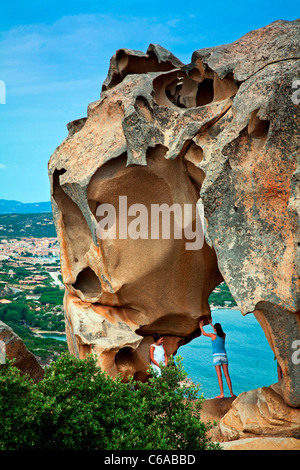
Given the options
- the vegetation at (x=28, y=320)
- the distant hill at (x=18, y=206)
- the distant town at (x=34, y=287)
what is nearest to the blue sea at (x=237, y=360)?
the distant town at (x=34, y=287)

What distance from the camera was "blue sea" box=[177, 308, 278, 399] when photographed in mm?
25438

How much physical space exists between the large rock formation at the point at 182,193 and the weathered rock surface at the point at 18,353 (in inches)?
37.4

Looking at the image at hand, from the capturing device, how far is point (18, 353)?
447 inches

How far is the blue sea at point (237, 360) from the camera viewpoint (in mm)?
25438

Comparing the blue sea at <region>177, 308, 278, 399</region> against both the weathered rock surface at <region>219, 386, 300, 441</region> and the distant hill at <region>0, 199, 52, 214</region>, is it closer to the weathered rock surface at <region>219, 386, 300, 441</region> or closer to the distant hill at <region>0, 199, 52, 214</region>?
the weathered rock surface at <region>219, 386, 300, 441</region>

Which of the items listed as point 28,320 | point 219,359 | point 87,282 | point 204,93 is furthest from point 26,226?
point 219,359

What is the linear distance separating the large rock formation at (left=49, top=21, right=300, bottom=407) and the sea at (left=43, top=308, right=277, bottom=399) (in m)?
11.0

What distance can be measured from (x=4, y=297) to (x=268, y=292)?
3974 cm

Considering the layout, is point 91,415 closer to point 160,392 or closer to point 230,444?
point 160,392

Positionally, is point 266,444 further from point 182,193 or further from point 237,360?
point 237,360

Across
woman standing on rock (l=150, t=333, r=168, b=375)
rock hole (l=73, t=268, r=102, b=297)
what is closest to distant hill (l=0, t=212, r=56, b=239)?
rock hole (l=73, t=268, r=102, b=297)

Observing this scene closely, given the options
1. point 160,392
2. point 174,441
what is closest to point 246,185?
point 160,392

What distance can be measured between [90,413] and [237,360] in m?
23.6
